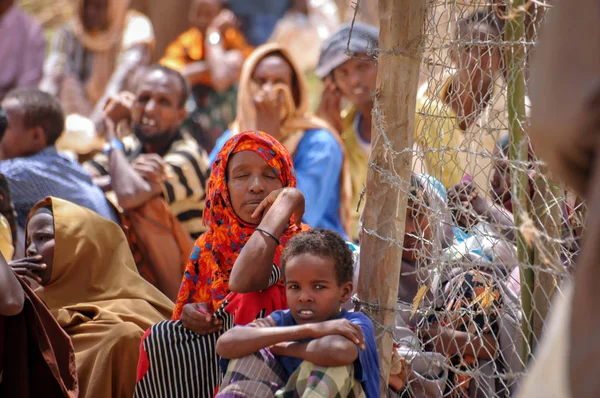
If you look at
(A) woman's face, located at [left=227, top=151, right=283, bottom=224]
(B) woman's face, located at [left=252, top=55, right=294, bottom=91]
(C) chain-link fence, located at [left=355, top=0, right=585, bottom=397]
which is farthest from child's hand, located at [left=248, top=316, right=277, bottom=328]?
(B) woman's face, located at [left=252, top=55, right=294, bottom=91]

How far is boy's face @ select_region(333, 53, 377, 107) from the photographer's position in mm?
6383

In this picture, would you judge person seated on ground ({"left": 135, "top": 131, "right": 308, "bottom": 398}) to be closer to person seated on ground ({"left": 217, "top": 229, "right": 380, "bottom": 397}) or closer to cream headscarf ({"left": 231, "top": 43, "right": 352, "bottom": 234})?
person seated on ground ({"left": 217, "top": 229, "right": 380, "bottom": 397})

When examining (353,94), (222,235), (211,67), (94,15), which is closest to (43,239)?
(222,235)

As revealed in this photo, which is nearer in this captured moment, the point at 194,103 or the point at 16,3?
the point at 194,103

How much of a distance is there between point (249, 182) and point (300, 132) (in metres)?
2.37

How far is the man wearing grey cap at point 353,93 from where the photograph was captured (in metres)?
6.39

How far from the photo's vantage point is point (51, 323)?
3.88m

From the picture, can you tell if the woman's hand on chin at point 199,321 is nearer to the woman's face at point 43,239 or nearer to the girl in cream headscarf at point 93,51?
the woman's face at point 43,239

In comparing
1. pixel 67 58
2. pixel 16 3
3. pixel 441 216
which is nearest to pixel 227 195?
pixel 441 216

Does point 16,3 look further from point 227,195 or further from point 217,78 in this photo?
point 227,195

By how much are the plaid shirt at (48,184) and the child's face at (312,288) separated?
103 inches

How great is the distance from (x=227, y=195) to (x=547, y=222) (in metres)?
1.32

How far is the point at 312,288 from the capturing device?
312 centimetres

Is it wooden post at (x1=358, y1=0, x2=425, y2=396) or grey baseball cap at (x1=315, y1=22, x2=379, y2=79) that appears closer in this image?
wooden post at (x1=358, y1=0, x2=425, y2=396)
